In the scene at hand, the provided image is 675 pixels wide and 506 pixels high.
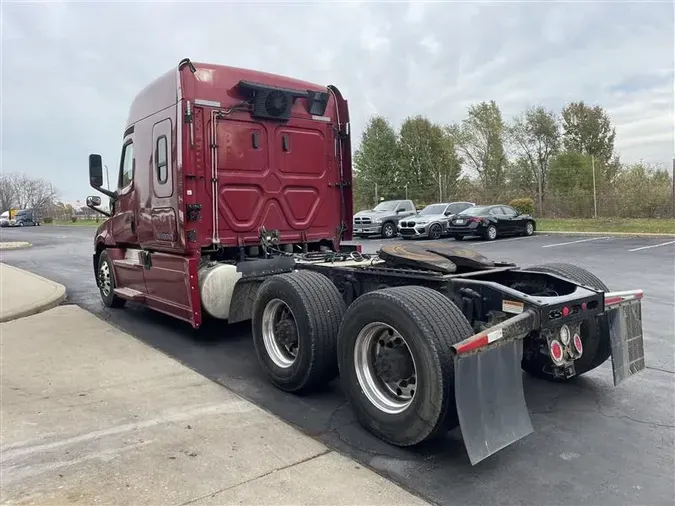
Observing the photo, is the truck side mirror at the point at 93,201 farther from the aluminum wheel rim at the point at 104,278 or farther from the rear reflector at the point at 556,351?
the rear reflector at the point at 556,351

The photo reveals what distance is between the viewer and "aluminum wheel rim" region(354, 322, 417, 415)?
356 cm

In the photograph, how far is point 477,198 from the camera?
34.6 metres

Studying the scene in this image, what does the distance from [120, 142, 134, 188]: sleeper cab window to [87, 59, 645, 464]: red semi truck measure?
3 cm

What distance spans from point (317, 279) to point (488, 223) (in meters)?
17.9

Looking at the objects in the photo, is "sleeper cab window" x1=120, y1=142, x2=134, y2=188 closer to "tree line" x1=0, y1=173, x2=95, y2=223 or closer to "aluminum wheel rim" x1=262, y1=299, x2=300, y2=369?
"aluminum wheel rim" x1=262, y1=299, x2=300, y2=369

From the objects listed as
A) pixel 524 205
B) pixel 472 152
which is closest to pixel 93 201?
pixel 524 205

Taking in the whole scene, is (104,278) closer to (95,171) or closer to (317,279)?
(95,171)

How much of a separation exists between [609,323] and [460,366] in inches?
64.1

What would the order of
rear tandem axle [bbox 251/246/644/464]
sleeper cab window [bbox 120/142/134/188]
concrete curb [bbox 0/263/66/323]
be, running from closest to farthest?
rear tandem axle [bbox 251/246/644/464] < sleeper cab window [bbox 120/142/134/188] < concrete curb [bbox 0/263/66/323]

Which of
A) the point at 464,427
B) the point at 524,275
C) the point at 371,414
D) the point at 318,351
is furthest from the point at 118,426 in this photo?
the point at 524,275

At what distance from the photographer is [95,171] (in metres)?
7.25

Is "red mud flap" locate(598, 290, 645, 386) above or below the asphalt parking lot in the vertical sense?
above

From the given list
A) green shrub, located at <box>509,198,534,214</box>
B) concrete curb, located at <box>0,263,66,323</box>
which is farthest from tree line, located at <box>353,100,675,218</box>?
concrete curb, located at <box>0,263,66,323</box>

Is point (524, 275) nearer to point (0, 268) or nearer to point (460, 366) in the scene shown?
point (460, 366)
